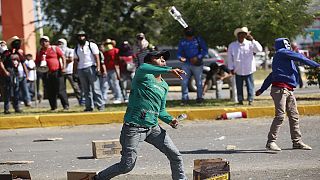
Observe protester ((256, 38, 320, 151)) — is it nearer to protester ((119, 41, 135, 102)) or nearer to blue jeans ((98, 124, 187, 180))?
blue jeans ((98, 124, 187, 180))

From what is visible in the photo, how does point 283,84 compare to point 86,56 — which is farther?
point 86,56

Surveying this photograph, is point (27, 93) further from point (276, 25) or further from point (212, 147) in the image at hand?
point (212, 147)

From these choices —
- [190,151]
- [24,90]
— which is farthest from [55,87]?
[190,151]

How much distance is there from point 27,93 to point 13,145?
656 cm

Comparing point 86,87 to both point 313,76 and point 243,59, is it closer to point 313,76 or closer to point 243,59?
point 243,59

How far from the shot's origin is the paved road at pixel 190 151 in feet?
29.4

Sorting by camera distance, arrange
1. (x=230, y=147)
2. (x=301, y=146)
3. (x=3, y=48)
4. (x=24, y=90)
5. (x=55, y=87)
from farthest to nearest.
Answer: (x=24, y=90) → (x=3, y=48) → (x=55, y=87) → (x=230, y=147) → (x=301, y=146)

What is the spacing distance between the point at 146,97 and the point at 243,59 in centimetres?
815

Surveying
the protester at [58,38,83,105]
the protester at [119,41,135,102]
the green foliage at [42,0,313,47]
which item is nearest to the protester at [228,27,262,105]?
the green foliage at [42,0,313,47]

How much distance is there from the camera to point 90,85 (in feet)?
50.3

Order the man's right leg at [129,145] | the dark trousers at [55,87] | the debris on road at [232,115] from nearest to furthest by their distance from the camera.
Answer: the man's right leg at [129,145], the debris on road at [232,115], the dark trousers at [55,87]

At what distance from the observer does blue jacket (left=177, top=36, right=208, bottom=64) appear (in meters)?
15.8

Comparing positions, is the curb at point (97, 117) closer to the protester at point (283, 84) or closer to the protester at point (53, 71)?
the protester at point (53, 71)

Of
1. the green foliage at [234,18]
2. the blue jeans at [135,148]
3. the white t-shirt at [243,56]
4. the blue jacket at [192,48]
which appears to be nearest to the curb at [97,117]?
the white t-shirt at [243,56]
